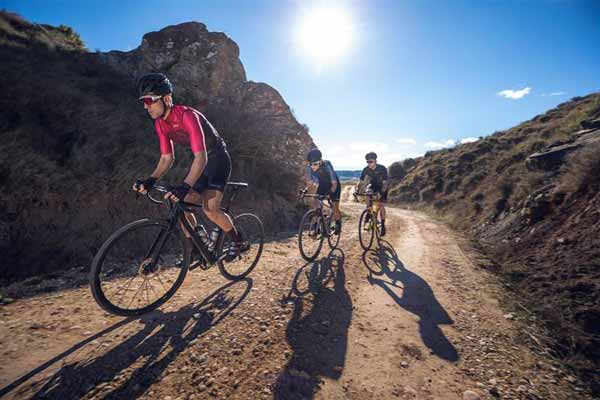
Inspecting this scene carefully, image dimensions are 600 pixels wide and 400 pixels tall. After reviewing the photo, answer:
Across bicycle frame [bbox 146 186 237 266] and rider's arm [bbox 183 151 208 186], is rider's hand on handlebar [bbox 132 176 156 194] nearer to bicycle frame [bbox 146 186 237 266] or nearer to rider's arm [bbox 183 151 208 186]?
bicycle frame [bbox 146 186 237 266]

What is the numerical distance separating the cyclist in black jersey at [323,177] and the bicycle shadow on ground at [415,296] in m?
1.63

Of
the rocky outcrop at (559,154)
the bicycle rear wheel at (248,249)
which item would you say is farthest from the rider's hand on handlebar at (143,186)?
the rocky outcrop at (559,154)

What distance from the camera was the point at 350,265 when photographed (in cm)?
586

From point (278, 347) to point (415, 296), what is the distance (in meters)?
2.94

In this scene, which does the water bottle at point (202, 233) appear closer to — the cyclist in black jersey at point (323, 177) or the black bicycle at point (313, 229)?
the black bicycle at point (313, 229)

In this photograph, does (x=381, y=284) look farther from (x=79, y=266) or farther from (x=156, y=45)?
(x=156, y=45)

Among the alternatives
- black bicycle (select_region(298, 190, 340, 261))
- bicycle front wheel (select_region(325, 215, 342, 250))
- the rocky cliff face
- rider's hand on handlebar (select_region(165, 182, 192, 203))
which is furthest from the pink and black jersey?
the rocky cliff face

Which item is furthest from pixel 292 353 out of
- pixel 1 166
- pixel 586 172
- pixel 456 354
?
pixel 586 172

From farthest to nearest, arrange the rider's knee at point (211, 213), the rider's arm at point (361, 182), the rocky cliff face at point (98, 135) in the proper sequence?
1. the rider's arm at point (361, 182)
2. the rocky cliff face at point (98, 135)
3. the rider's knee at point (211, 213)

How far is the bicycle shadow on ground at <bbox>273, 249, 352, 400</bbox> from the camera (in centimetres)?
231

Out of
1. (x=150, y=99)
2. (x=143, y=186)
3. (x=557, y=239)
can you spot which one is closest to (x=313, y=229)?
(x=143, y=186)

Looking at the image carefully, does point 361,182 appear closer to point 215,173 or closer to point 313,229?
point 313,229

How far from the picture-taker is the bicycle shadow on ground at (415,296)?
3.10 metres

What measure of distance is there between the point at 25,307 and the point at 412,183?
35.6m
